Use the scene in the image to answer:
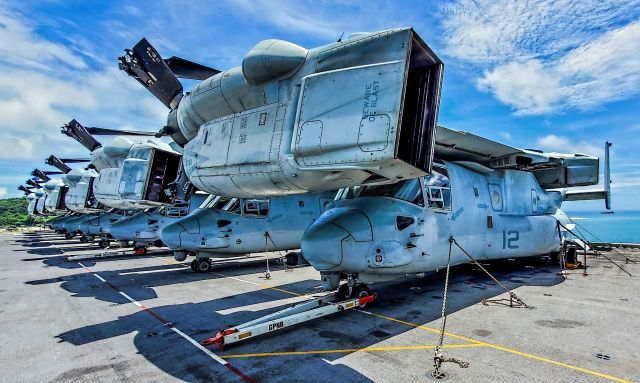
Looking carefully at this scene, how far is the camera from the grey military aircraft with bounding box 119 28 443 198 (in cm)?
506

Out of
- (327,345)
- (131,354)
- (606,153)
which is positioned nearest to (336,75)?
(327,345)

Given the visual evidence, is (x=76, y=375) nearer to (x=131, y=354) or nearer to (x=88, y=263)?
(x=131, y=354)

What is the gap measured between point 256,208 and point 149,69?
747 cm

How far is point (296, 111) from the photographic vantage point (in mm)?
5891

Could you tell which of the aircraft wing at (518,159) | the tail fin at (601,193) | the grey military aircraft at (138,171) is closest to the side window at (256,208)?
the grey military aircraft at (138,171)

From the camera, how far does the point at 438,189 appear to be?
929 centimetres

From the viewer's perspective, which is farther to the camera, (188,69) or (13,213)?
(13,213)

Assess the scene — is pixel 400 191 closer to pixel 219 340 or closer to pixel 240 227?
pixel 219 340

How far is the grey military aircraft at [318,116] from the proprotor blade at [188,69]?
185cm

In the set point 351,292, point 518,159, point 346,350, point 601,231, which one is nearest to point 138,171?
point 351,292

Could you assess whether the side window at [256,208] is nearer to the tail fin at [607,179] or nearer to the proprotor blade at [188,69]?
the proprotor blade at [188,69]

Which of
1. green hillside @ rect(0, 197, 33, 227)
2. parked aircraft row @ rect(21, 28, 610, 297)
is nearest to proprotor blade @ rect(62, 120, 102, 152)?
parked aircraft row @ rect(21, 28, 610, 297)

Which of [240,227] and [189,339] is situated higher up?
[240,227]

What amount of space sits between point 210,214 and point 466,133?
10.5m
